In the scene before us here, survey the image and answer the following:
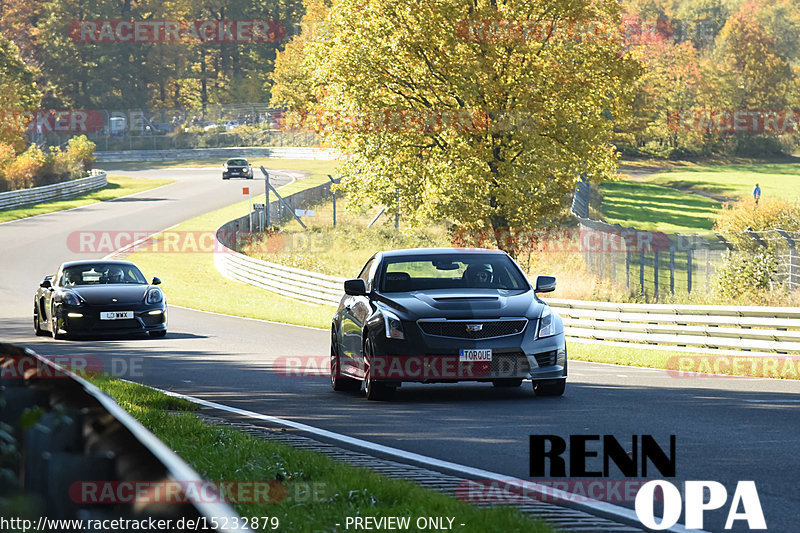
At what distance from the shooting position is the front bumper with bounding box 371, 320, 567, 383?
12.4 metres

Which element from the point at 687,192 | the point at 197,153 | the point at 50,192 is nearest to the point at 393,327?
the point at 50,192

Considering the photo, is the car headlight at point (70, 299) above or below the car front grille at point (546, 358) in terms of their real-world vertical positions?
below

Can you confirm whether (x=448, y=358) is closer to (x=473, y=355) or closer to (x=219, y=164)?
(x=473, y=355)

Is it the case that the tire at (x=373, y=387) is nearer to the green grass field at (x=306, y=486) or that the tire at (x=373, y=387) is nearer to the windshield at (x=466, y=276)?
the windshield at (x=466, y=276)

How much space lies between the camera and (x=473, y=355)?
1237 centimetres

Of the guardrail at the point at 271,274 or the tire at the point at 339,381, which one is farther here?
the guardrail at the point at 271,274

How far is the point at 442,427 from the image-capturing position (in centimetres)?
1067

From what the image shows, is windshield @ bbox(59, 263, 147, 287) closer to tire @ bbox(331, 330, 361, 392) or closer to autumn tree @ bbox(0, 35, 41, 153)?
tire @ bbox(331, 330, 361, 392)

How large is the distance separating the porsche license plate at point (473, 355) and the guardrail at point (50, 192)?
52518 millimetres

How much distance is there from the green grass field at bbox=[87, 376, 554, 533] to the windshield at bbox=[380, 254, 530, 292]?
4015 millimetres

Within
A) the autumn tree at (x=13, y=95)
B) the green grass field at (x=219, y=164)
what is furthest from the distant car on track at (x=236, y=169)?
the autumn tree at (x=13, y=95)

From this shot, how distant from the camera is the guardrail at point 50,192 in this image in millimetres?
61500

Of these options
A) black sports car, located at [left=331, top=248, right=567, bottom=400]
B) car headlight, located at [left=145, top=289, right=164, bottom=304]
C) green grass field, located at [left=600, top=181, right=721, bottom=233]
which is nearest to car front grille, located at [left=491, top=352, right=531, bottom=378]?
black sports car, located at [left=331, top=248, right=567, bottom=400]

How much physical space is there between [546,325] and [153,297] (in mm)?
10358
